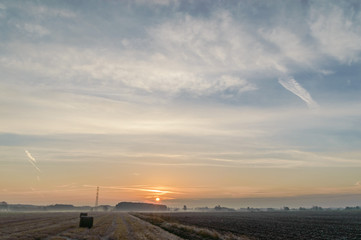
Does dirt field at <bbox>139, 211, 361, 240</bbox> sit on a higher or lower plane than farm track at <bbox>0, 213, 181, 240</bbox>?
lower

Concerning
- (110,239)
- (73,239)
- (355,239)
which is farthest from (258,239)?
(73,239)

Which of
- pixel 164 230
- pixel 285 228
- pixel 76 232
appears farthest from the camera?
pixel 285 228

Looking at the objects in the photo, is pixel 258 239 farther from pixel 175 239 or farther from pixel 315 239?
pixel 175 239

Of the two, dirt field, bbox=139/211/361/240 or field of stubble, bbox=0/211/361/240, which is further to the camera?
dirt field, bbox=139/211/361/240

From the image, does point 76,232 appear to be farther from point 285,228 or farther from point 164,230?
point 285,228

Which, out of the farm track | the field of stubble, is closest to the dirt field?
the field of stubble

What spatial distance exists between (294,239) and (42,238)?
31.4m

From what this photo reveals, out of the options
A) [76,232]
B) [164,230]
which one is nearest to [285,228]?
[164,230]

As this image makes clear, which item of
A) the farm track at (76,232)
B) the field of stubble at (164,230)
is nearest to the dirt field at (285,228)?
the field of stubble at (164,230)

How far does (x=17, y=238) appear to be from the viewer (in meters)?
31.0

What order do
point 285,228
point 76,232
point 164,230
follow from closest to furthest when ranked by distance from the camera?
point 76,232 < point 164,230 < point 285,228

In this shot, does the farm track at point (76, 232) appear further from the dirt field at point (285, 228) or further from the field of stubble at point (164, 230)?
the dirt field at point (285, 228)

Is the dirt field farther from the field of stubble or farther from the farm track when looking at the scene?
the farm track

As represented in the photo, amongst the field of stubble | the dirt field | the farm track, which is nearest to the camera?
the farm track
